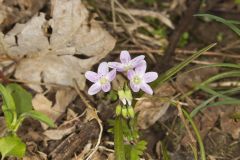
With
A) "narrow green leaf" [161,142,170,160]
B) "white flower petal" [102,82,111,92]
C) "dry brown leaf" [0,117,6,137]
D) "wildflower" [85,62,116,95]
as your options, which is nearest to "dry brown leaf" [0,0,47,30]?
"dry brown leaf" [0,117,6,137]

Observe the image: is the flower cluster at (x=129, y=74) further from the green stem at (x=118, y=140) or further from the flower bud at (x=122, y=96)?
the green stem at (x=118, y=140)

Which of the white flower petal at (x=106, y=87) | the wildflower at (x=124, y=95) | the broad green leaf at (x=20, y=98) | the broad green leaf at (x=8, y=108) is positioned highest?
the white flower petal at (x=106, y=87)

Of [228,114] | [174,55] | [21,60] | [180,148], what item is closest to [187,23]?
[174,55]

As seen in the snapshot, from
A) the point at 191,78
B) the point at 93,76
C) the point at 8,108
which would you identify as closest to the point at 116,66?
the point at 93,76

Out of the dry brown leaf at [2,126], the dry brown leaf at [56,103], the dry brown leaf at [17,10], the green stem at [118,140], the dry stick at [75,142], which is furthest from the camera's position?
the dry brown leaf at [17,10]

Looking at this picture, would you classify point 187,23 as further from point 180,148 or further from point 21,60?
point 21,60

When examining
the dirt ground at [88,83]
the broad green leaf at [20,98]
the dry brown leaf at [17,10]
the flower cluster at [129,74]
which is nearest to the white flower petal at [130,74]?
the flower cluster at [129,74]
